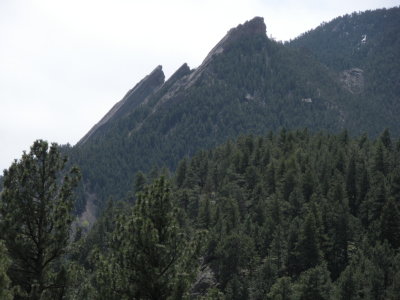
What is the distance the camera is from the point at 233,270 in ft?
238

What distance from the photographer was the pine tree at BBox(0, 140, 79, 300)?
902 inches

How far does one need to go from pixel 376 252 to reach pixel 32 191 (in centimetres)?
4944

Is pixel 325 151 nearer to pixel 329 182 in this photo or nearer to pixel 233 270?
pixel 329 182

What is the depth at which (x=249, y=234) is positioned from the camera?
78.6 meters

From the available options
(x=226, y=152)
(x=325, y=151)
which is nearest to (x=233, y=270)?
(x=325, y=151)

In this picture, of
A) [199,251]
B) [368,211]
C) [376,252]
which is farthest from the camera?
[368,211]

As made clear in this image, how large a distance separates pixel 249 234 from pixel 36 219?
58076mm

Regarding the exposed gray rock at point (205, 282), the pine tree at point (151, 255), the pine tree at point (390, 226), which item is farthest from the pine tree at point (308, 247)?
the pine tree at point (151, 255)

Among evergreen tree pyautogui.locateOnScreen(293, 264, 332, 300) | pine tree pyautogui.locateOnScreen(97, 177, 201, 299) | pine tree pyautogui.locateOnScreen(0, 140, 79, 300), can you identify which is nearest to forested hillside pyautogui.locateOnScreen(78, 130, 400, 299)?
evergreen tree pyautogui.locateOnScreen(293, 264, 332, 300)

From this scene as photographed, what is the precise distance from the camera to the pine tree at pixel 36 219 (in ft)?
75.2

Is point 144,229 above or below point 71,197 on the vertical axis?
below

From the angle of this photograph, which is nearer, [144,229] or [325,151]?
[144,229]

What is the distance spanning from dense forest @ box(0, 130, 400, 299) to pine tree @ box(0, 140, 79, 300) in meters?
0.09

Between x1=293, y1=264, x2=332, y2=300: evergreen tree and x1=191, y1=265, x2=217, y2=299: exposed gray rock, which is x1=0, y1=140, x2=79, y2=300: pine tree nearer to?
x1=293, y1=264, x2=332, y2=300: evergreen tree
